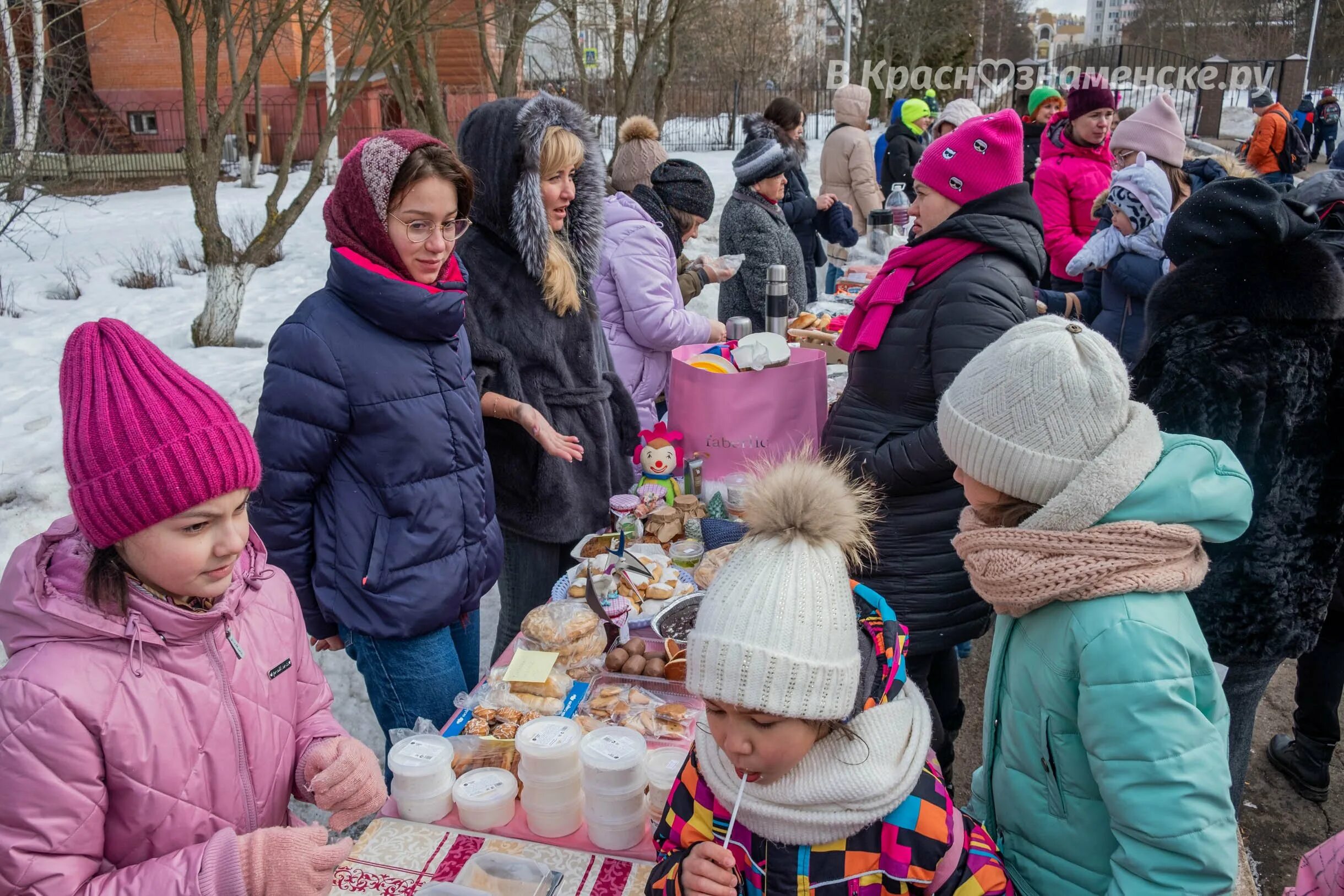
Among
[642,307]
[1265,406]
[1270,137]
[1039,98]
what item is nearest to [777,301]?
[642,307]

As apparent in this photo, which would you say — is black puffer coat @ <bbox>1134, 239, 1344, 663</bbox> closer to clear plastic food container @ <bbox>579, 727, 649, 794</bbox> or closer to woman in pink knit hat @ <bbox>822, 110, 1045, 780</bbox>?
woman in pink knit hat @ <bbox>822, 110, 1045, 780</bbox>

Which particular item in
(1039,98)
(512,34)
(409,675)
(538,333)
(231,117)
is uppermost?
(512,34)

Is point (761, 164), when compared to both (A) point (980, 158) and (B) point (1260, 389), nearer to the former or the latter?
(A) point (980, 158)

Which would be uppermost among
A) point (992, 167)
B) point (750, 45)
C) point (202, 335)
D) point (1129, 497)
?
point (750, 45)

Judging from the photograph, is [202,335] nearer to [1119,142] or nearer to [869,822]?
[1119,142]

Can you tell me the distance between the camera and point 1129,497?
4.52ft

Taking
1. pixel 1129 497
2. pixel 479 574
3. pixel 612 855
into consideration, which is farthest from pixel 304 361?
pixel 1129 497

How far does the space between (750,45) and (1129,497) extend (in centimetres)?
2929

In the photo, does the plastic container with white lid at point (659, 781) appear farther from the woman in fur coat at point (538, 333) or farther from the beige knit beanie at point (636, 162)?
the beige knit beanie at point (636, 162)

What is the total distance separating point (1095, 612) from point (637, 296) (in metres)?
2.35

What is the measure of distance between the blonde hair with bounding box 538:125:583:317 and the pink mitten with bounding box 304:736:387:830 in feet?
4.80

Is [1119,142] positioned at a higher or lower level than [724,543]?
higher

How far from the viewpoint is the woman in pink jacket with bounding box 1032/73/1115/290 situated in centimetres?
531

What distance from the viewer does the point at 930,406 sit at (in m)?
2.37
